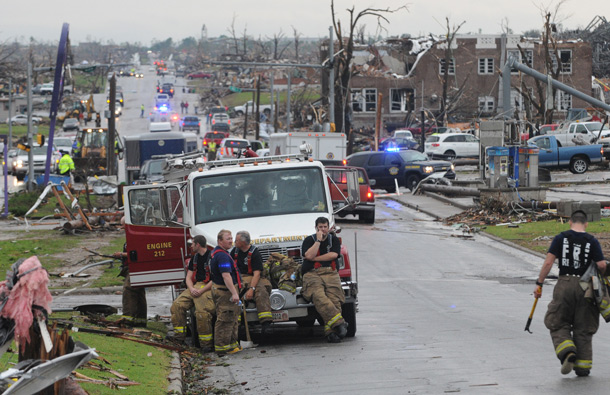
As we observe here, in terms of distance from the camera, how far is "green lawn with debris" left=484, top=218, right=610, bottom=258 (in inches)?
991

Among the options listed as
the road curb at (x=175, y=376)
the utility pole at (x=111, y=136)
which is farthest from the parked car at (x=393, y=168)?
the road curb at (x=175, y=376)

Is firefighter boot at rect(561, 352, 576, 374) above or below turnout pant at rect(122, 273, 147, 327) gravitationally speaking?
above

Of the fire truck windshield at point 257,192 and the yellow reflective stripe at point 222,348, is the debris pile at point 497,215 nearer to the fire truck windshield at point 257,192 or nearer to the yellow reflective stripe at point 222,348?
the fire truck windshield at point 257,192

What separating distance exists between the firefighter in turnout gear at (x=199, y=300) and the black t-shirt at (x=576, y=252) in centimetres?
475

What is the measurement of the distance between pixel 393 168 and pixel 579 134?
44.6 feet

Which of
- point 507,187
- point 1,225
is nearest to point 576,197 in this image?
point 507,187

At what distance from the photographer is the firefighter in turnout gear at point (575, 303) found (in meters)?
10.2

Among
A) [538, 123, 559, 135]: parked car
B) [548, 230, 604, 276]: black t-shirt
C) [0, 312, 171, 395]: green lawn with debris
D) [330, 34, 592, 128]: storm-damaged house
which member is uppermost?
[330, 34, 592, 128]: storm-damaged house

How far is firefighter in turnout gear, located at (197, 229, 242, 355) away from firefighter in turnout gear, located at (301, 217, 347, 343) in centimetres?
91

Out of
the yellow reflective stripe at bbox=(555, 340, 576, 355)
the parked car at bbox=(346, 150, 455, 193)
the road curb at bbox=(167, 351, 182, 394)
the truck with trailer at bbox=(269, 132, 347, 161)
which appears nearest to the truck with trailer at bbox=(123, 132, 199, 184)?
the truck with trailer at bbox=(269, 132, 347, 161)

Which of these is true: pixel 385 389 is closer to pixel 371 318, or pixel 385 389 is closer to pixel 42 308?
pixel 42 308

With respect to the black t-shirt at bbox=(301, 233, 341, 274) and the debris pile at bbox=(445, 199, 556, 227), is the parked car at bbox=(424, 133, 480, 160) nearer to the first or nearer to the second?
the debris pile at bbox=(445, 199, 556, 227)

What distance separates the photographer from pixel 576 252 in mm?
10438

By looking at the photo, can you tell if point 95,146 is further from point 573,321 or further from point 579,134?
point 573,321
